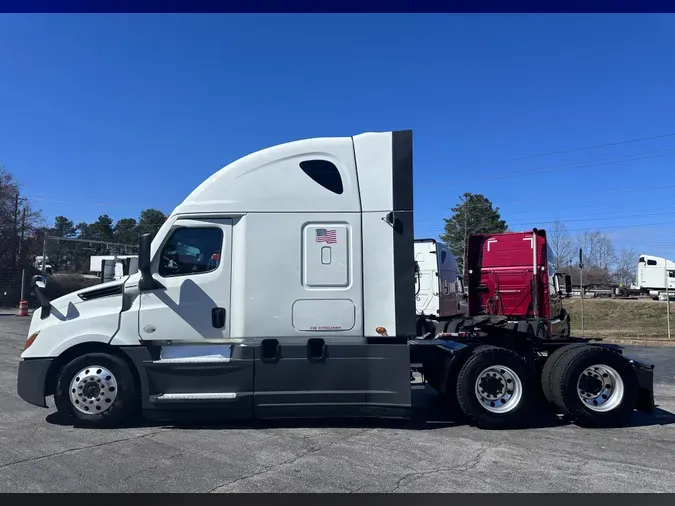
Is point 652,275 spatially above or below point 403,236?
above

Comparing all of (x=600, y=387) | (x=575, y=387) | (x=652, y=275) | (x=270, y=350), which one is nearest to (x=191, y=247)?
(x=270, y=350)

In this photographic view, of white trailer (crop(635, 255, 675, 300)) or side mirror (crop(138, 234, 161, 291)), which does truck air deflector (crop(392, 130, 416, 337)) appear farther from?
white trailer (crop(635, 255, 675, 300))

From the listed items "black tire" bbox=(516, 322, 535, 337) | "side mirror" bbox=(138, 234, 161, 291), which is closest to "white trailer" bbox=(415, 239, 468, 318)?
"black tire" bbox=(516, 322, 535, 337)

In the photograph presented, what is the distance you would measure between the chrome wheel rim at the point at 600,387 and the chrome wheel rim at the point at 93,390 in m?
5.92

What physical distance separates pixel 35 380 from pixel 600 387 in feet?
23.6

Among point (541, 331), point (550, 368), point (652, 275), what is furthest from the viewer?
point (652, 275)

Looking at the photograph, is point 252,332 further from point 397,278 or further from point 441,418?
point 441,418

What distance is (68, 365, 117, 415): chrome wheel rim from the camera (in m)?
6.31

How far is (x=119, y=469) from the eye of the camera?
4.95m

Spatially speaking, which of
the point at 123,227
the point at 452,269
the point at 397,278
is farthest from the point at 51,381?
the point at 123,227

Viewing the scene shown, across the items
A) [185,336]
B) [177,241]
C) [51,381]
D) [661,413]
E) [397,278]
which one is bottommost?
[661,413]

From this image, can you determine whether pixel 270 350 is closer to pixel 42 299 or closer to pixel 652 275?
pixel 42 299

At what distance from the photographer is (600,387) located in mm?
6938
